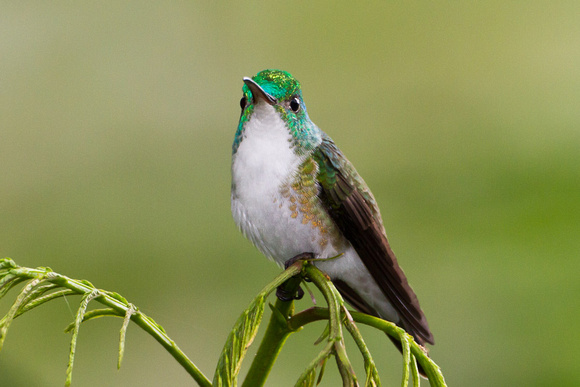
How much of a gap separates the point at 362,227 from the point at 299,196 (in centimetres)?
20

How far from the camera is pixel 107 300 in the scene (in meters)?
0.92

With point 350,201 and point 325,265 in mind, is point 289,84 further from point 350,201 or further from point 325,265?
point 325,265

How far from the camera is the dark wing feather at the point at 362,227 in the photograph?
1.65m

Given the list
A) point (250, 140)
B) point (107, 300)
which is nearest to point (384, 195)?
point (250, 140)

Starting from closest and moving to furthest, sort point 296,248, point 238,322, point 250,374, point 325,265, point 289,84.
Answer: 1. point 238,322
2. point 250,374
3. point 289,84
4. point 296,248
5. point 325,265

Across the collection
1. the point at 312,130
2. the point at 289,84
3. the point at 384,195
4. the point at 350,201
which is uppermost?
the point at 289,84

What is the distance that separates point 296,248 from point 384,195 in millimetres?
2118

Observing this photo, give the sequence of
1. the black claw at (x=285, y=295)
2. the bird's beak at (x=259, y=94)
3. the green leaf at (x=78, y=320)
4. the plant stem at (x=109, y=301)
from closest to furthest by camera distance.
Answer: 1. the green leaf at (x=78, y=320)
2. the plant stem at (x=109, y=301)
3. the black claw at (x=285, y=295)
4. the bird's beak at (x=259, y=94)

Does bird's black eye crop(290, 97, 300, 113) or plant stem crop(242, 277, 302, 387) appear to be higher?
bird's black eye crop(290, 97, 300, 113)

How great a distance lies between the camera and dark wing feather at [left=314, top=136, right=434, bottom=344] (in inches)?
64.9

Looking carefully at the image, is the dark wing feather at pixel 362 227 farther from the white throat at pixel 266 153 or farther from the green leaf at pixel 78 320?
the green leaf at pixel 78 320

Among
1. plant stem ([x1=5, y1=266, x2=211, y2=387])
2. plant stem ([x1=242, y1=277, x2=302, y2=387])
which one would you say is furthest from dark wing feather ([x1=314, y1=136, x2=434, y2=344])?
plant stem ([x1=5, y1=266, x2=211, y2=387])

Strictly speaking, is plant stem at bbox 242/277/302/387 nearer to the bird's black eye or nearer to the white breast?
the white breast

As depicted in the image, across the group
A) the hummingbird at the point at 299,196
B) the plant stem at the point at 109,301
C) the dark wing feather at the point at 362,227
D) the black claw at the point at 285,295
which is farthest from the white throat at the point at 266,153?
the plant stem at the point at 109,301
